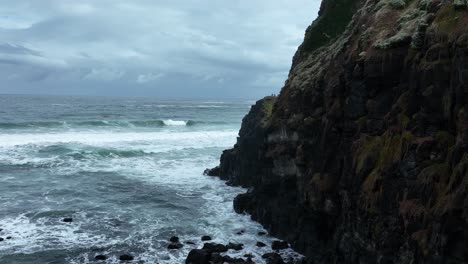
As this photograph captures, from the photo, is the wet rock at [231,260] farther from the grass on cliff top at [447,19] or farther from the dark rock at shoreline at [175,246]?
the grass on cliff top at [447,19]

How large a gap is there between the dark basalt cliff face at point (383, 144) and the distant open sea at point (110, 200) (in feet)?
17.5

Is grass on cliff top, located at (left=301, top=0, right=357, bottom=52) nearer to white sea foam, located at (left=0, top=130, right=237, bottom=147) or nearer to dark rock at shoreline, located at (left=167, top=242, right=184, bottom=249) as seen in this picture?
dark rock at shoreline, located at (left=167, top=242, right=184, bottom=249)

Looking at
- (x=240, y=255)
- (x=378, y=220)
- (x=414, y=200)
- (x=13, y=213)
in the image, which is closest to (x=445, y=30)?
(x=414, y=200)

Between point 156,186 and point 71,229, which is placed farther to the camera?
point 156,186

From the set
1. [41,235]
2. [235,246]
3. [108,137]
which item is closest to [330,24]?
[235,246]

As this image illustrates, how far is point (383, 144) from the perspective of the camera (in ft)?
62.7

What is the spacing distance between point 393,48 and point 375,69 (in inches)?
43.6

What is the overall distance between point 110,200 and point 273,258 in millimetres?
18069

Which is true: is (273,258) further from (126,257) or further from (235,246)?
(126,257)

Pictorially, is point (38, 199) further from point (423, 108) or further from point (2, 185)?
point (423, 108)

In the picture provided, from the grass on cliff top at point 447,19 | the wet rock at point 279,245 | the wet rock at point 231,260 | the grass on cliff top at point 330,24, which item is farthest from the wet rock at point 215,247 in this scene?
the grass on cliff top at point 447,19

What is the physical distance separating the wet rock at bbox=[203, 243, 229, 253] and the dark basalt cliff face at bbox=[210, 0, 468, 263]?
415 cm

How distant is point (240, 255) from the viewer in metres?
26.9

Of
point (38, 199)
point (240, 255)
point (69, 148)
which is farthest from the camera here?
point (69, 148)
